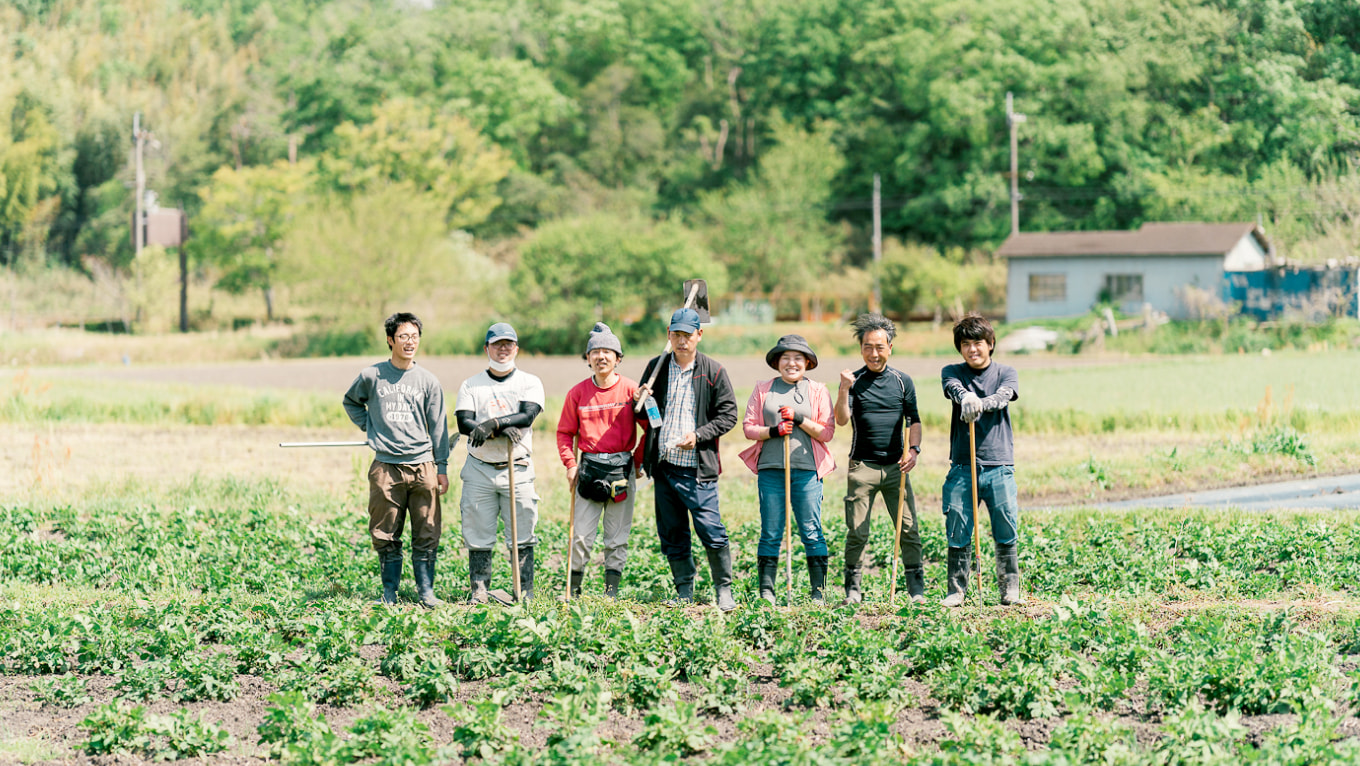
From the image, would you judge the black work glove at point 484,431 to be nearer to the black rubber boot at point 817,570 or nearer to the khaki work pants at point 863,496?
the black rubber boot at point 817,570

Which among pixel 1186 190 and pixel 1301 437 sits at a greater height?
pixel 1186 190

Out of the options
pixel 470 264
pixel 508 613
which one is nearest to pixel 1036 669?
pixel 508 613

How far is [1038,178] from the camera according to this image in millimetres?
60312

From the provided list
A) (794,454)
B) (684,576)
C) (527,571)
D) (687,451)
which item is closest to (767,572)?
(684,576)

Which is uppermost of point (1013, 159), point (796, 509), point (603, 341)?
point (1013, 159)

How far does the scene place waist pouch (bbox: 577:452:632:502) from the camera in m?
9.12

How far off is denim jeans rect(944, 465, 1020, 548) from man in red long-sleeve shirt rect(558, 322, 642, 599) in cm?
228

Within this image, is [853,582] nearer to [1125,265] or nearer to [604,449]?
[604,449]

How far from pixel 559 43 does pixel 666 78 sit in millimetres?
7850

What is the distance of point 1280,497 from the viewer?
15.2 meters

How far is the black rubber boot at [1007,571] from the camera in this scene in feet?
29.5

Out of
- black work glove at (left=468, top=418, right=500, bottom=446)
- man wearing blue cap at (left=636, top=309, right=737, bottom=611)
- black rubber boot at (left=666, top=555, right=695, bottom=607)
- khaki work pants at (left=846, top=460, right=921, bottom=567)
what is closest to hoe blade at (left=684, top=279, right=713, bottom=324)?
man wearing blue cap at (left=636, top=309, right=737, bottom=611)

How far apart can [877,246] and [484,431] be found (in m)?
52.9

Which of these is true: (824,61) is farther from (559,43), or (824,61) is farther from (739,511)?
(739,511)
